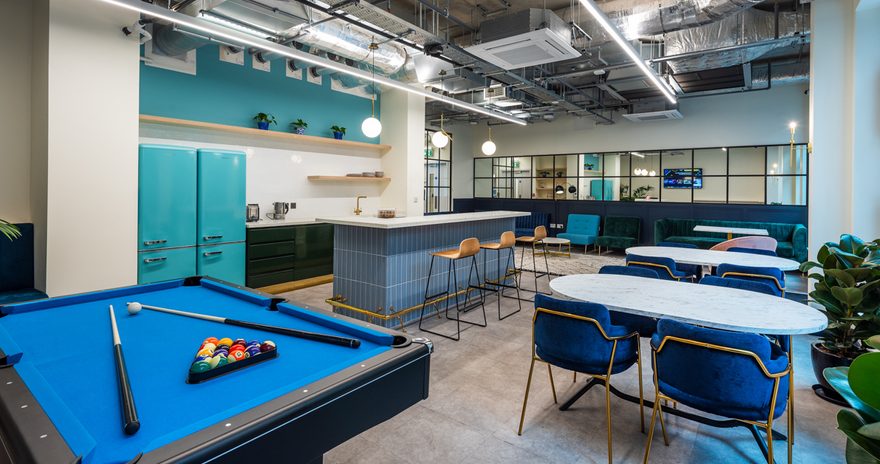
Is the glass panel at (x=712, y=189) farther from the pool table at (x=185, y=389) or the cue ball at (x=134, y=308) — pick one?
the cue ball at (x=134, y=308)

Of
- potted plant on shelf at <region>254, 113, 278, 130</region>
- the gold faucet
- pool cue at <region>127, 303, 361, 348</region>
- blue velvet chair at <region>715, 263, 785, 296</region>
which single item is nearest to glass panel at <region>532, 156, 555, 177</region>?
the gold faucet

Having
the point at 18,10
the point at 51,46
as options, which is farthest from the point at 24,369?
the point at 18,10

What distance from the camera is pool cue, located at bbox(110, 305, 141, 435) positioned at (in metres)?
1.08

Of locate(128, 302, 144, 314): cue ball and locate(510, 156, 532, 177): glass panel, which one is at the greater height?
locate(510, 156, 532, 177): glass panel

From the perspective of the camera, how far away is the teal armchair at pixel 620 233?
32.1ft

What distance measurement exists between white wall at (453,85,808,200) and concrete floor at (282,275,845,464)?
715 cm

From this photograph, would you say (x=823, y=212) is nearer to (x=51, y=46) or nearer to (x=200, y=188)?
(x=200, y=188)

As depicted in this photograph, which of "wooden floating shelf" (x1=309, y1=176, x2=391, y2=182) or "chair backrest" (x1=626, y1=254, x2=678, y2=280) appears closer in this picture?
"chair backrest" (x1=626, y1=254, x2=678, y2=280)

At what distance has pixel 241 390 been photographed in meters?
1.35

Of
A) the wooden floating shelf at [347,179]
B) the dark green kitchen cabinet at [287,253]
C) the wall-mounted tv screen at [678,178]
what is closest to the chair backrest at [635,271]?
the dark green kitchen cabinet at [287,253]

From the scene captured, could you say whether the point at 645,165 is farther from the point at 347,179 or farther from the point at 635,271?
the point at 635,271

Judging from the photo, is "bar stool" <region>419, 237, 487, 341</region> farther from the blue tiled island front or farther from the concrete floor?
the concrete floor

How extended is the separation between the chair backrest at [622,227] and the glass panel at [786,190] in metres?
2.57

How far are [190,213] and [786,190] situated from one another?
38.7 feet
